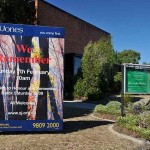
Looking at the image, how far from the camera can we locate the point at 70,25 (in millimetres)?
38812

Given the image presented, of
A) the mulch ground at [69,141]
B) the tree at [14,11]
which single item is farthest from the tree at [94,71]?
the mulch ground at [69,141]

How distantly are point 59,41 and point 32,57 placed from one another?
0.96 metres

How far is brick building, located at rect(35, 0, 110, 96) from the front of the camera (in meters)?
33.2

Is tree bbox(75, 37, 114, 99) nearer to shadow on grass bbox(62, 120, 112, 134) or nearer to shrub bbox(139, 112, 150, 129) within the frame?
shadow on grass bbox(62, 120, 112, 134)

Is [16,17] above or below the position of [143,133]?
above

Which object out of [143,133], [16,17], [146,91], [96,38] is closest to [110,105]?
[146,91]

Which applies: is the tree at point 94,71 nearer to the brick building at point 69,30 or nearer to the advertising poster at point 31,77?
the brick building at point 69,30

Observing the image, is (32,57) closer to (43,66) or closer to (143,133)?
(43,66)

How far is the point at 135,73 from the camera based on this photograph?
46.6 feet

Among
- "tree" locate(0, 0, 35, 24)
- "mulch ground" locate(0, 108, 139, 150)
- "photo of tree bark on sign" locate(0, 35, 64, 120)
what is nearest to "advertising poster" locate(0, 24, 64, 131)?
"photo of tree bark on sign" locate(0, 35, 64, 120)

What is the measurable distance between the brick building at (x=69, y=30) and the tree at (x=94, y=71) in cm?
243

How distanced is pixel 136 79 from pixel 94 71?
1556 centimetres

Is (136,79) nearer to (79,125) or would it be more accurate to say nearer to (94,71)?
(79,125)

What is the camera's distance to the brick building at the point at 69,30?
1305 inches
